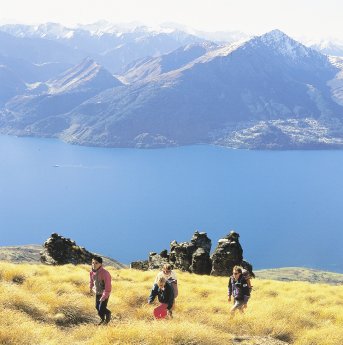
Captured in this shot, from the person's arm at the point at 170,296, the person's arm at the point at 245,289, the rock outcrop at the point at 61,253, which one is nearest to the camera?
the person's arm at the point at 170,296

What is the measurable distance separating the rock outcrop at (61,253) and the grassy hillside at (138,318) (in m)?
20.7

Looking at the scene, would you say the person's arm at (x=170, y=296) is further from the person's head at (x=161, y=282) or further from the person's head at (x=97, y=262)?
the person's head at (x=97, y=262)

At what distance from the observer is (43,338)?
47.8 ft

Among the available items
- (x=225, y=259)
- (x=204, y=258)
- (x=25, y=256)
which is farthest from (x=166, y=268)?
(x=25, y=256)

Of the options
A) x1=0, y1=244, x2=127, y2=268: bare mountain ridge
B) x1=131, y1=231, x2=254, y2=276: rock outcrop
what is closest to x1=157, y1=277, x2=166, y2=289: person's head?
x1=131, y1=231, x2=254, y2=276: rock outcrop

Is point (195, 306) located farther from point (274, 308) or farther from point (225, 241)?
point (225, 241)

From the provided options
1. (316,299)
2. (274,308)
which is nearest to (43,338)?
(274,308)

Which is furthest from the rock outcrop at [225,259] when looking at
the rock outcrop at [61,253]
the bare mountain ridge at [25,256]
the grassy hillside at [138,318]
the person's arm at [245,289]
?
the bare mountain ridge at [25,256]

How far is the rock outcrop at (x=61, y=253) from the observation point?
47.8m

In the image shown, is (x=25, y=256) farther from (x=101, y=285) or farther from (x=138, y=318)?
(x=101, y=285)

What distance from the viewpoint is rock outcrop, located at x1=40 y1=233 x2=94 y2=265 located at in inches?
1881

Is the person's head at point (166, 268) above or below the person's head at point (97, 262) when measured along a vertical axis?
below

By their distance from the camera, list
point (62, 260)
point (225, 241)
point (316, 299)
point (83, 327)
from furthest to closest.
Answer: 1. point (225, 241)
2. point (62, 260)
3. point (316, 299)
4. point (83, 327)

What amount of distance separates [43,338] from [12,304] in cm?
370
